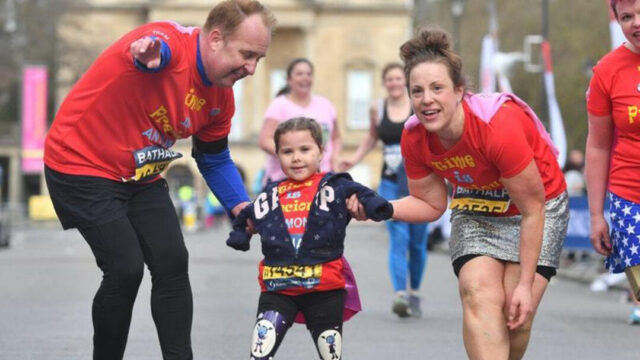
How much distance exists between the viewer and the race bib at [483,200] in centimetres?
617

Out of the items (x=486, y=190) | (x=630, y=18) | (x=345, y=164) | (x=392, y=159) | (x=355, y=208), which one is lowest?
(x=345, y=164)

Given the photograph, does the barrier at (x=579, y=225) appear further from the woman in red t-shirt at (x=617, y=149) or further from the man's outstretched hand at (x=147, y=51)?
the man's outstretched hand at (x=147, y=51)

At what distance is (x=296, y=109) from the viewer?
1195 cm

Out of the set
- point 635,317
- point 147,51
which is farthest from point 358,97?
point 147,51

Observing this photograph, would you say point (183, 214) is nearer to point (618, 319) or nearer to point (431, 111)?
point (618, 319)

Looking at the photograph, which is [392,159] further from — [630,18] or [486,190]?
[630,18]

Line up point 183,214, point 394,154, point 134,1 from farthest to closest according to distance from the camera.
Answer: point 134,1, point 183,214, point 394,154

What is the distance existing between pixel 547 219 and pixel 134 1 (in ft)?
217

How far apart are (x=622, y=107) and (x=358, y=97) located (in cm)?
6597

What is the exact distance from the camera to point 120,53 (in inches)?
239

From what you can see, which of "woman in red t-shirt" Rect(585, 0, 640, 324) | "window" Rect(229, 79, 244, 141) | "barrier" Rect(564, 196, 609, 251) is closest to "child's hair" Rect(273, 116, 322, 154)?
"woman in red t-shirt" Rect(585, 0, 640, 324)

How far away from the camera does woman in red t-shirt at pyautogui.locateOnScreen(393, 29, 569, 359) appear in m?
5.91

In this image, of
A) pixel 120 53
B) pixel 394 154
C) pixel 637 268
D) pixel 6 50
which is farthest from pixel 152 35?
pixel 6 50

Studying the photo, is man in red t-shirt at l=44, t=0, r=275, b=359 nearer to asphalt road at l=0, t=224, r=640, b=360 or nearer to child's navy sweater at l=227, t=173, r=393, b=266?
child's navy sweater at l=227, t=173, r=393, b=266
